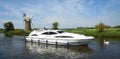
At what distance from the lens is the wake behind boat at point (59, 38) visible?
113 ft

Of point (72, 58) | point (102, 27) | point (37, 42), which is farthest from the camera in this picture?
point (102, 27)

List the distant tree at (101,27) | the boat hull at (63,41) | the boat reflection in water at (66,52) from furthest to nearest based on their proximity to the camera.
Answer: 1. the distant tree at (101,27)
2. the boat hull at (63,41)
3. the boat reflection in water at (66,52)

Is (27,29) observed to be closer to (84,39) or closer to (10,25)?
(10,25)

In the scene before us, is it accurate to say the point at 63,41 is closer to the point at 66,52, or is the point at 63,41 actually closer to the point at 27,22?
the point at 66,52

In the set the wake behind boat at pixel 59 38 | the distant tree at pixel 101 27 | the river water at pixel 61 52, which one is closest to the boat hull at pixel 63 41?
the wake behind boat at pixel 59 38

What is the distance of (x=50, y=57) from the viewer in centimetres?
2431

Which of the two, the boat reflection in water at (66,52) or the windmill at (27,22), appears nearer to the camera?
the boat reflection in water at (66,52)

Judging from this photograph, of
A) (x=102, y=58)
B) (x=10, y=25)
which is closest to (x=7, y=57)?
(x=102, y=58)

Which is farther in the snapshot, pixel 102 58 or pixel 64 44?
pixel 64 44

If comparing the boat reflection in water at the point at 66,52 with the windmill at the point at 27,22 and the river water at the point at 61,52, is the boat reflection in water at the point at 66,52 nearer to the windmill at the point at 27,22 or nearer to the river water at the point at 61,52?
the river water at the point at 61,52

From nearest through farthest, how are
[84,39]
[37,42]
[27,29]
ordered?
1. [84,39]
2. [37,42]
3. [27,29]

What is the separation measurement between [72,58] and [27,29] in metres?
61.5

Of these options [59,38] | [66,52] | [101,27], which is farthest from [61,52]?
[101,27]

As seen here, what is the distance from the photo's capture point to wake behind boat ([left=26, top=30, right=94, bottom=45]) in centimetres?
3434
